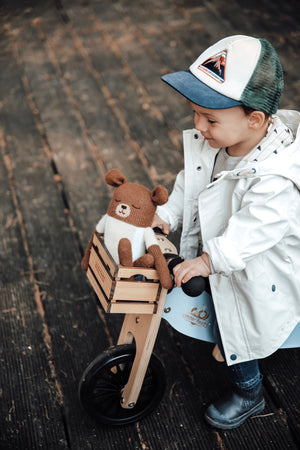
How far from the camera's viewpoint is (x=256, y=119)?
133cm

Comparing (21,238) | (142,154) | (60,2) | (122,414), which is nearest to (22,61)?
(60,2)

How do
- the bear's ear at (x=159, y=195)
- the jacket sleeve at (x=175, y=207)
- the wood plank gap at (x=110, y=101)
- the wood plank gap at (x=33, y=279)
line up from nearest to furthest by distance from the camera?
the bear's ear at (x=159, y=195) < the jacket sleeve at (x=175, y=207) < the wood plank gap at (x=33, y=279) < the wood plank gap at (x=110, y=101)

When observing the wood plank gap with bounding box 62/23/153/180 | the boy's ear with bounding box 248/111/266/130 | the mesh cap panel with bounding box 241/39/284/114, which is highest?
the mesh cap panel with bounding box 241/39/284/114

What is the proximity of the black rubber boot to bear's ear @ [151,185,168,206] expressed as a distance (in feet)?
2.36

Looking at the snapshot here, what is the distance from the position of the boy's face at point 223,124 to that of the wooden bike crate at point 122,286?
399 mm

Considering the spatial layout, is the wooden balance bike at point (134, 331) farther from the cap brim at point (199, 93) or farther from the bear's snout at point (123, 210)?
the cap brim at point (199, 93)

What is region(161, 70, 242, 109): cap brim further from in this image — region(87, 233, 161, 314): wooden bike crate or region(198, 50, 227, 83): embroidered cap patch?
region(87, 233, 161, 314): wooden bike crate

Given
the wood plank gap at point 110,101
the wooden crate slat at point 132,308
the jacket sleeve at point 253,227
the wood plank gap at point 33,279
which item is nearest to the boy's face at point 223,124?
the jacket sleeve at point 253,227

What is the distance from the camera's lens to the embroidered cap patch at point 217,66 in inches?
50.2

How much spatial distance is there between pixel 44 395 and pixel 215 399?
1.93 ft

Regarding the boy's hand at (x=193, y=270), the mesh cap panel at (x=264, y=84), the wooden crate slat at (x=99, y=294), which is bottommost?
the wooden crate slat at (x=99, y=294)

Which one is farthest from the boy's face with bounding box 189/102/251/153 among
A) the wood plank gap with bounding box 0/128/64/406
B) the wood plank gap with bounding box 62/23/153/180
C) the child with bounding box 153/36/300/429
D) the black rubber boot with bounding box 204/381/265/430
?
the wood plank gap with bounding box 62/23/153/180

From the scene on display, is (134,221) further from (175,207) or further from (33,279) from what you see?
(33,279)

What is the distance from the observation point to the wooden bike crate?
1.30 m
